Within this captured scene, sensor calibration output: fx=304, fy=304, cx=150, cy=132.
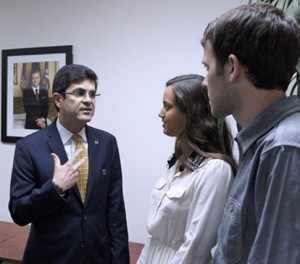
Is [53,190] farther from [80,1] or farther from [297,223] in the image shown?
[80,1]

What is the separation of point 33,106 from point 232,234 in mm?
2338

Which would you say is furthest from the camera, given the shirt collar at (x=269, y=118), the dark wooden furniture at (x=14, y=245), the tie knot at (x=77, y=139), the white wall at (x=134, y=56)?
the white wall at (x=134, y=56)

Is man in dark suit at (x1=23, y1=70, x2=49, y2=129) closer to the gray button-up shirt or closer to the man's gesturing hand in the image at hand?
the man's gesturing hand

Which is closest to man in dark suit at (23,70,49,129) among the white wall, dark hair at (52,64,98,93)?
the white wall

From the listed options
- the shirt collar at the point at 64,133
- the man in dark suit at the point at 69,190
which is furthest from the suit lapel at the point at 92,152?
the shirt collar at the point at 64,133

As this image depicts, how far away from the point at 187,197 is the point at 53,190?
599 millimetres

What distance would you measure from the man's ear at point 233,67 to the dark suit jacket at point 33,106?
216cm

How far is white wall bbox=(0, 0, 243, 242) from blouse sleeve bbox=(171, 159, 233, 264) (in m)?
1.22

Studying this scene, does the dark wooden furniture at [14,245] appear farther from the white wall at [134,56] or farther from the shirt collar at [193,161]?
the shirt collar at [193,161]

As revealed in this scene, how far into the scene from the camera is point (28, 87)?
2662mm

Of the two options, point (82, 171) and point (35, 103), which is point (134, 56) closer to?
point (35, 103)

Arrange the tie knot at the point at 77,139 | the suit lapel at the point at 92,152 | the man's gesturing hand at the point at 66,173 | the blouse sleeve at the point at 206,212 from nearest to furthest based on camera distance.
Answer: the blouse sleeve at the point at 206,212 < the man's gesturing hand at the point at 66,173 < the suit lapel at the point at 92,152 < the tie knot at the point at 77,139

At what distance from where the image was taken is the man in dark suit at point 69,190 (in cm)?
142

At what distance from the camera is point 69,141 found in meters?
1.60
